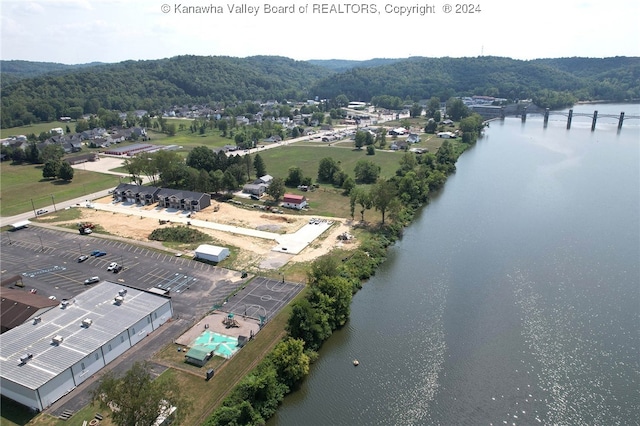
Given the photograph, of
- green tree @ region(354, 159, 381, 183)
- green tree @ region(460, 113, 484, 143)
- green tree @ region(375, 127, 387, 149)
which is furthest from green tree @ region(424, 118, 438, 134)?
green tree @ region(354, 159, 381, 183)

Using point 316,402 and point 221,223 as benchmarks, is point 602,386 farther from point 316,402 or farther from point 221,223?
point 221,223

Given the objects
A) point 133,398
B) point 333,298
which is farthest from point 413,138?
→ point 133,398

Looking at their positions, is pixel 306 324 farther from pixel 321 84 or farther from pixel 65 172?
pixel 321 84

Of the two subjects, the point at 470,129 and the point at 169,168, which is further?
the point at 470,129

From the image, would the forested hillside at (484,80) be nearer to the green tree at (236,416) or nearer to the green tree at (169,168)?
the green tree at (169,168)

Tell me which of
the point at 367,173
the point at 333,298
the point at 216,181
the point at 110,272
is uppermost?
the point at 216,181

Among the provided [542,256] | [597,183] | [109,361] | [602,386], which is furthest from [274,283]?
[597,183]

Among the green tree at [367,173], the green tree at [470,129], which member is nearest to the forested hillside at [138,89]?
the green tree at [470,129]
